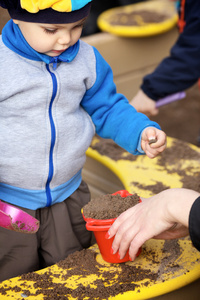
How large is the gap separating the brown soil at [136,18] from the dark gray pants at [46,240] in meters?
1.62

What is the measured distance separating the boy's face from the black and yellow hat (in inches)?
0.6

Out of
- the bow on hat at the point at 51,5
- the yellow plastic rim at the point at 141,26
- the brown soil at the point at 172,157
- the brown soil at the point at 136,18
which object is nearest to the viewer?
the bow on hat at the point at 51,5

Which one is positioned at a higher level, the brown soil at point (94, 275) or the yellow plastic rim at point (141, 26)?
the brown soil at point (94, 275)

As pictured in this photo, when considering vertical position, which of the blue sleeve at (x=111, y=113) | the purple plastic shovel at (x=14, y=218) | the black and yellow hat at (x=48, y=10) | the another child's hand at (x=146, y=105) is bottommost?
the another child's hand at (x=146, y=105)

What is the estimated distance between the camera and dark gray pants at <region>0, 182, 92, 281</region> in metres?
1.15

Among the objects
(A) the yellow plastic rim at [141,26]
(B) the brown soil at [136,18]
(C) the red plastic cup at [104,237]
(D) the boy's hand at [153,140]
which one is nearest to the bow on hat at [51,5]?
(D) the boy's hand at [153,140]

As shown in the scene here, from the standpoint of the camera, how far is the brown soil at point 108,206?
1035 mm

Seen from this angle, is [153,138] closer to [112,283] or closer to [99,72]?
[99,72]

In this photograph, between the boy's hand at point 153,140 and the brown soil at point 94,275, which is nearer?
the brown soil at point 94,275

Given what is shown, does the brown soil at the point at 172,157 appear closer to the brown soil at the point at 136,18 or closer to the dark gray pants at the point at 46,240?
the dark gray pants at the point at 46,240

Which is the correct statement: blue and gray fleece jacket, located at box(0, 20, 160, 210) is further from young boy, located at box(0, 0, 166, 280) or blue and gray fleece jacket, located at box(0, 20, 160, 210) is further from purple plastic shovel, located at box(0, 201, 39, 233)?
purple plastic shovel, located at box(0, 201, 39, 233)

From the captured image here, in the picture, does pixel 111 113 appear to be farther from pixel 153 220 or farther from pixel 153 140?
pixel 153 220

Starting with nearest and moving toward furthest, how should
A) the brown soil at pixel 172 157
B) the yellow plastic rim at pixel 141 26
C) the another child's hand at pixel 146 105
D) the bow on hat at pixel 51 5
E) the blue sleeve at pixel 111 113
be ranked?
the bow on hat at pixel 51 5
the blue sleeve at pixel 111 113
the brown soil at pixel 172 157
the another child's hand at pixel 146 105
the yellow plastic rim at pixel 141 26

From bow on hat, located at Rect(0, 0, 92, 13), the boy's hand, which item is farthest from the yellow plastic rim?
bow on hat, located at Rect(0, 0, 92, 13)
